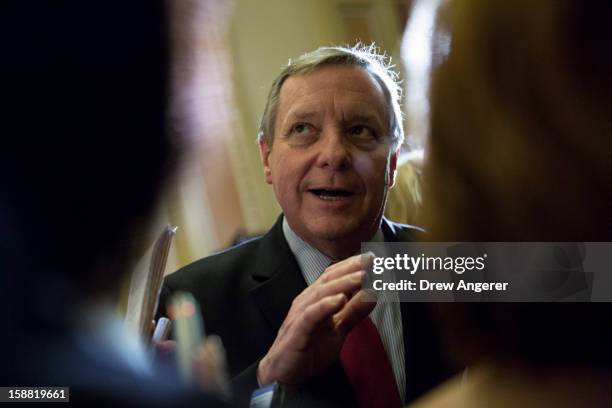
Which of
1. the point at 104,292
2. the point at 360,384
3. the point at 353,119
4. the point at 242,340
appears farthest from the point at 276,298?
the point at 104,292

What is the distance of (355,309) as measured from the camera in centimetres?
96

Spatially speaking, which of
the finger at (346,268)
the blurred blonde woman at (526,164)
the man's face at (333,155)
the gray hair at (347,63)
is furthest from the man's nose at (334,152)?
the blurred blonde woman at (526,164)

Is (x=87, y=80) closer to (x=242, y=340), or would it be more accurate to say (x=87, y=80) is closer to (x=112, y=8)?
(x=112, y=8)

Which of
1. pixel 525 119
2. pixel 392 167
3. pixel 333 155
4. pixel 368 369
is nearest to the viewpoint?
pixel 525 119

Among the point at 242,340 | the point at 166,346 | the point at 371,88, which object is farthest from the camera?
the point at 371,88

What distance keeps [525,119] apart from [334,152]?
67 cm

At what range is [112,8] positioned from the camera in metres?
0.52

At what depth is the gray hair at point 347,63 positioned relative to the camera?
3.98 ft

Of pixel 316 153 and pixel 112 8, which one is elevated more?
pixel 316 153

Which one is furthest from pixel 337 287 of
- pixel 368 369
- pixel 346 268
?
pixel 368 369

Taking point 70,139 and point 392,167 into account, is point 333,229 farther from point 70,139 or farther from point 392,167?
point 70,139

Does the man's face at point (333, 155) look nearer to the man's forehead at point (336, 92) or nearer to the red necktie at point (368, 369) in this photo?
the man's forehead at point (336, 92)

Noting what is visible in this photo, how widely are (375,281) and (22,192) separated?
1.88ft

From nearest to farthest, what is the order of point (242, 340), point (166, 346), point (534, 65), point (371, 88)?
point (534, 65) → point (166, 346) → point (242, 340) → point (371, 88)
